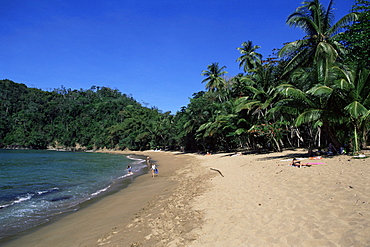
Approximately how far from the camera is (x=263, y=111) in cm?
2270

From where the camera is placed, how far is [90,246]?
15.3 feet

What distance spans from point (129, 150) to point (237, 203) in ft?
201

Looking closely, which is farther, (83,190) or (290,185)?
(83,190)

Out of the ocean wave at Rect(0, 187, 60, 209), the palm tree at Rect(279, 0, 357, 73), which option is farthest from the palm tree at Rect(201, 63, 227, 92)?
the ocean wave at Rect(0, 187, 60, 209)

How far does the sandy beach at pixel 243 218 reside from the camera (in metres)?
3.82

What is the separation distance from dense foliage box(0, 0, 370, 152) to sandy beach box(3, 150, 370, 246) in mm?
5571

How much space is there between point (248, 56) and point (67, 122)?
7890cm

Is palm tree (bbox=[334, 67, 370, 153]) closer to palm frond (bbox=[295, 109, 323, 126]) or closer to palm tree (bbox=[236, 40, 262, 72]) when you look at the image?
palm frond (bbox=[295, 109, 323, 126])

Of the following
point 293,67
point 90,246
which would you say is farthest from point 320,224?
point 293,67

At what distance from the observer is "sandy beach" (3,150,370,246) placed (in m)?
3.82

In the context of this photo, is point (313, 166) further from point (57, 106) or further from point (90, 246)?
point (57, 106)

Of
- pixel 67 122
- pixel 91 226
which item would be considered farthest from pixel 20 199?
pixel 67 122

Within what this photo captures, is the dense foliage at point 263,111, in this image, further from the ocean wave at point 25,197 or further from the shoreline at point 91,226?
the ocean wave at point 25,197

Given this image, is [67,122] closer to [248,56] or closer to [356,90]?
[248,56]
